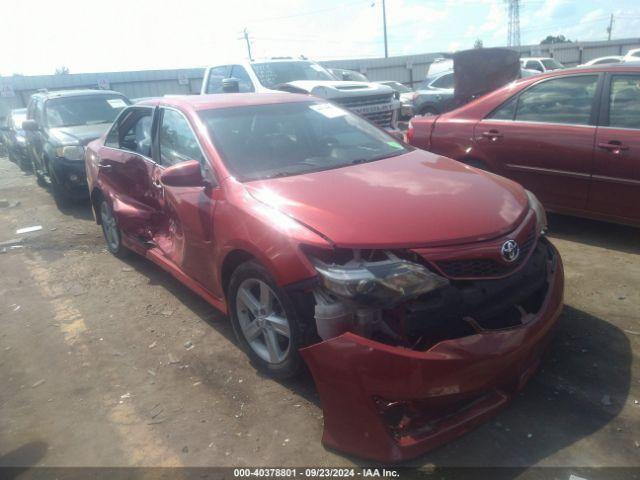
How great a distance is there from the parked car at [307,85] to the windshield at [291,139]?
4.43 metres

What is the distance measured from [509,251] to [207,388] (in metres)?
1.90

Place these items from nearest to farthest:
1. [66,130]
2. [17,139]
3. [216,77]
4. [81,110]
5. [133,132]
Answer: [133,132], [66,130], [81,110], [216,77], [17,139]

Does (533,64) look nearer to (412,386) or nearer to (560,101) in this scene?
(560,101)

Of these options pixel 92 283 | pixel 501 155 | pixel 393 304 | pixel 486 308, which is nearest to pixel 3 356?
pixel 92 283

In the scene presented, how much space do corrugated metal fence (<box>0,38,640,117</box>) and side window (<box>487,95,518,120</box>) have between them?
772 inches

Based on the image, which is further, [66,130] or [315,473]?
[66,130]

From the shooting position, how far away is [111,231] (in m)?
5.37

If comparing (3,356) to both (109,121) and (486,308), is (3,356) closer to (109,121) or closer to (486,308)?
(486,308)

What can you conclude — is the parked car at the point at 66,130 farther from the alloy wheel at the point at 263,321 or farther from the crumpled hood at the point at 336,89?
the alloy wheel at the point at 263,321

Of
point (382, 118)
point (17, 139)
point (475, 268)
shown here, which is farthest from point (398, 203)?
point (17, 139)

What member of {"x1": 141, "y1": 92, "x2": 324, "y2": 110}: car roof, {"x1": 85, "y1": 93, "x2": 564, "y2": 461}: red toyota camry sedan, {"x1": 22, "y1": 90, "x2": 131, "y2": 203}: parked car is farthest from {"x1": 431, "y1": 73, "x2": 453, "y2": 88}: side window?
{"x1": 85, "y1": 93, "x2": 564, "y2": 461}: red toyota camry sedan

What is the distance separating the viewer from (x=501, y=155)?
4.93 m

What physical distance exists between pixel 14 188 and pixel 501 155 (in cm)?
1024

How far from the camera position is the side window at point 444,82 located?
1345 centimetres
